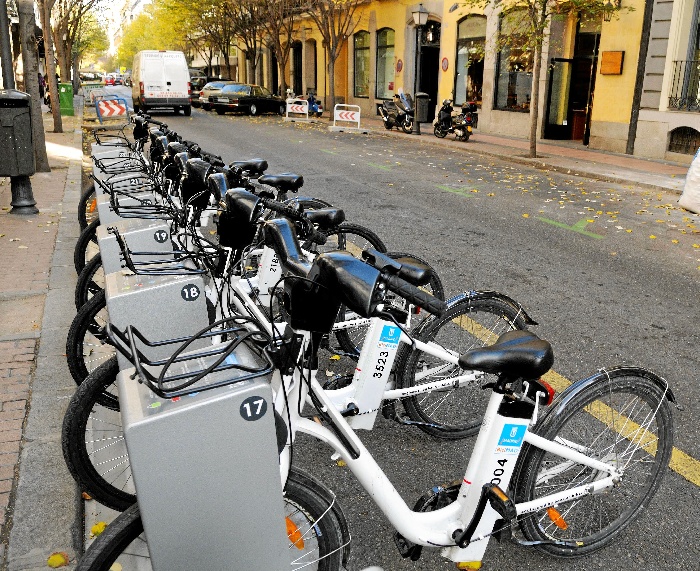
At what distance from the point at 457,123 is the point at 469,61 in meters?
5.11

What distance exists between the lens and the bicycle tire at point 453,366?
3.57 metres

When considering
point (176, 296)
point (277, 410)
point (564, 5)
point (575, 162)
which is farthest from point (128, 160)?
point (564, 5)

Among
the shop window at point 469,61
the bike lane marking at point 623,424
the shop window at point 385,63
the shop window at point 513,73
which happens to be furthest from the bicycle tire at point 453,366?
the shop window at point 385,63

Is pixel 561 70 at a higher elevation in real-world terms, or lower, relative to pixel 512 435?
higher

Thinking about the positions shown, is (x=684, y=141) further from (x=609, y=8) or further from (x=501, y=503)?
(x=501, y=503)

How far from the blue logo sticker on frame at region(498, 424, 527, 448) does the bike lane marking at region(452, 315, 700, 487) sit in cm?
50

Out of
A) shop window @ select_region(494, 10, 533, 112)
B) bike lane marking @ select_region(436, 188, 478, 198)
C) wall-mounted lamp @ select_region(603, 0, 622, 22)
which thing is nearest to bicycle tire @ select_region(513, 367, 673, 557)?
bike lane marking @ select_region(436, 188, 478, 198)

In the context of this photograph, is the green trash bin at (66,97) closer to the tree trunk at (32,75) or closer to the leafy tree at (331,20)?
the leafy tree at (331,20)

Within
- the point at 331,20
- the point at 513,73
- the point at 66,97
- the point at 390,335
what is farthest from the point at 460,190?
the point at 331,20

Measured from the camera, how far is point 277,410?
2.20m

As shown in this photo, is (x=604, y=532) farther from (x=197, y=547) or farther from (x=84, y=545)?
(x=84, y=545)

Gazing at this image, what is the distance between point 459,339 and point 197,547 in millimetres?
2206

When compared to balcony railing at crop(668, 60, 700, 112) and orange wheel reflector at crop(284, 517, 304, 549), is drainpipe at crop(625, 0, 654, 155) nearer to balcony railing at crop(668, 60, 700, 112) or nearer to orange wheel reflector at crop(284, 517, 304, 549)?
balcony railing at crop(668, 60, 700, 112)

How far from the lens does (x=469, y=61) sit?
24766 mm
